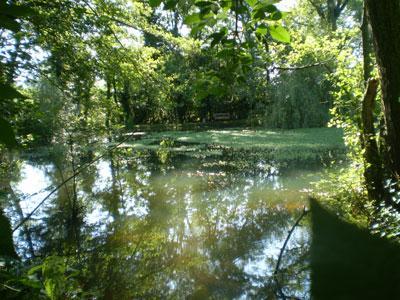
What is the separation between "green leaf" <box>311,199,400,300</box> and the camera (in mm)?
2914

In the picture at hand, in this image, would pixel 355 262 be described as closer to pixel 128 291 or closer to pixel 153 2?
pixel 128 291

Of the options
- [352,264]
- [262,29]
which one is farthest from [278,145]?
[262,29]

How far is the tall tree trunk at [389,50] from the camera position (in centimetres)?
310

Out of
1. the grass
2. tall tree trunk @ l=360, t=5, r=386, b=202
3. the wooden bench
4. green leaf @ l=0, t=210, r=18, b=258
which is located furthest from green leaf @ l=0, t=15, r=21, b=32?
the wooden bench

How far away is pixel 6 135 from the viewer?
581 mm

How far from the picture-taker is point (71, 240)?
4609 millimetres

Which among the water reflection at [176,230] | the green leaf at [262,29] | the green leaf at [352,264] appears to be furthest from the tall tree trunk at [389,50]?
the green leaf at [262,29]

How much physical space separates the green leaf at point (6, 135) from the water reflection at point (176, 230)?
8.71ft

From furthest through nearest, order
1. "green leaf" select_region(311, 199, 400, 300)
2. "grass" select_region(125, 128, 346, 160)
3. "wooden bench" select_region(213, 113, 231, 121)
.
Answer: "wooden bench" select_region(213, 113, 231, 121) < "grass" select_region(125, 128, 346, 160) < "green leaf" select_region(311, 199, 400, 300)

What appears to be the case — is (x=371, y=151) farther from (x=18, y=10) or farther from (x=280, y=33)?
(x=18, y=10)

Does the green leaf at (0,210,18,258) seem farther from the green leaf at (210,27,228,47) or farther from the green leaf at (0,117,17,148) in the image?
the green leaf at (210,27,228,47)

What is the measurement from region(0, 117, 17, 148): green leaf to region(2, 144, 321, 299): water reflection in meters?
2.65

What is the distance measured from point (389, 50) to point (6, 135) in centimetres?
323

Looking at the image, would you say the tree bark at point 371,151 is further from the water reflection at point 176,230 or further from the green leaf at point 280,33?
the green leaf at point 280,33
